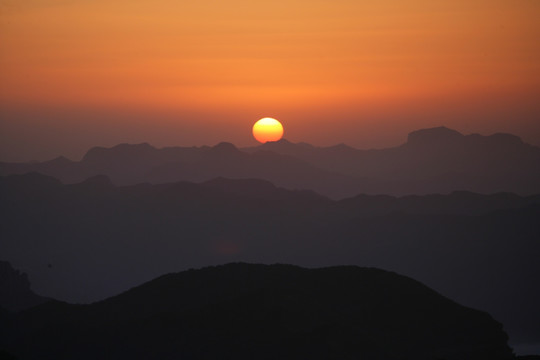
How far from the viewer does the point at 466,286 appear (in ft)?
511

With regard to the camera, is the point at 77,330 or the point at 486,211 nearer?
the point at 77,330

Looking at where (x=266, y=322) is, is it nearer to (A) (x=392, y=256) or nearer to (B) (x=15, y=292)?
(B) (x=15, y=292)

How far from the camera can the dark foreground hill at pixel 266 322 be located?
5712 cm

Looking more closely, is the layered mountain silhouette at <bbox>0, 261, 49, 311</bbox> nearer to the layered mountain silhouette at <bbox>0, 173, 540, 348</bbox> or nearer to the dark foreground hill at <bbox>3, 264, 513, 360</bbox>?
the dark foreground hill at <bbox>3, 264, 513, 360</bbox>

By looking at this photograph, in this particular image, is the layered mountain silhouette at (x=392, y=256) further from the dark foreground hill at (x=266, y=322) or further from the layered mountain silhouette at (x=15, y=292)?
the dark foreground hill at (x=266, y=322)

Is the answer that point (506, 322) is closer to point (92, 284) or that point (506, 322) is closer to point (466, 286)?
point (466, 286)

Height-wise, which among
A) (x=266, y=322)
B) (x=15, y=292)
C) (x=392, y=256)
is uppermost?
(x=392, y=256)

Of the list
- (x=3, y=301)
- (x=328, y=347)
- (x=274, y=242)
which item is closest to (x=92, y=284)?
(x=274, y=242)

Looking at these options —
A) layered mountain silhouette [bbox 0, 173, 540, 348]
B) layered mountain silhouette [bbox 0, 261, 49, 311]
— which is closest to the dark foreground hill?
layered mountain silhouette [bbox 0, 261, 49, 311]

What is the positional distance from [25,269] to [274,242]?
5798 cm

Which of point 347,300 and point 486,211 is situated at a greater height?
point 486,211

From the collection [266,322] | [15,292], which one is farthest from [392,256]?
[266,322]

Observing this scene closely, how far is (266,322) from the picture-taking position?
193ft

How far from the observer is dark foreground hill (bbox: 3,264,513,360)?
5712cm
